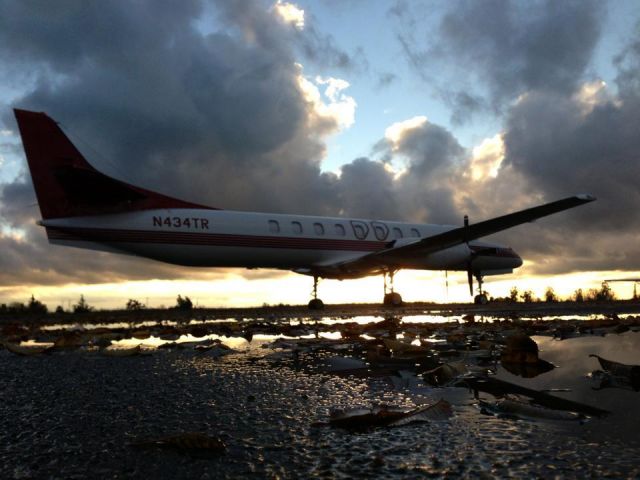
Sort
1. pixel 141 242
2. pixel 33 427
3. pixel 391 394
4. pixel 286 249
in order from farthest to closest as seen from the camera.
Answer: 1. pixel 286 249
2. pixel 141 242
3. pixel 391 394
4. pixel 33 427

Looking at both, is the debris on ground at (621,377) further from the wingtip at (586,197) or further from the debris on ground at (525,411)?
the wingtip at (586,197)

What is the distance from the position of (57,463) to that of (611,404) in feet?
6.81

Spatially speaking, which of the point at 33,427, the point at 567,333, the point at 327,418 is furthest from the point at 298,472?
the point at 567,333

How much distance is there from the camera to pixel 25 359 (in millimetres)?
4227

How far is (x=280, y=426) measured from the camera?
183 cm

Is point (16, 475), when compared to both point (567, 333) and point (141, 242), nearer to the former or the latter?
point (567, 333)

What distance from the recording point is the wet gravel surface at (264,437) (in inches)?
53.1

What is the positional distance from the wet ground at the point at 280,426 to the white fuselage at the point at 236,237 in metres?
11.6

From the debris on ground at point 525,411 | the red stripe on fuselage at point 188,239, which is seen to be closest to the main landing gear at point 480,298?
the red stripe on fuselage at point 188,239

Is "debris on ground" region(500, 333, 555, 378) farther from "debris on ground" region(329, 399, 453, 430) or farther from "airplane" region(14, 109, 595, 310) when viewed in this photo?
"airplane" region(14, 109, 595, 310)

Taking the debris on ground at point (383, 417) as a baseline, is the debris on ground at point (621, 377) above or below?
above

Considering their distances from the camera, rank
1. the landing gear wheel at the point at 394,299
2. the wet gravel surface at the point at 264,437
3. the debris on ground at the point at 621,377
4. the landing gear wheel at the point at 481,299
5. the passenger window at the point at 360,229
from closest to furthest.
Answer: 1. the wet gravel surface at the point at 264,437
2. the debris on ground at the point at 621,377
3. the passenger window at the point at 360,229
4. the landing gear wheel at the point at 394,299
5. the landing gear wheel at the point at 481,299

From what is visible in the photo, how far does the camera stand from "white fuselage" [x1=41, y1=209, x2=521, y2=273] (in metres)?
14.6

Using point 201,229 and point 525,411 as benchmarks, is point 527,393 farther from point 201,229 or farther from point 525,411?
point 201,229
